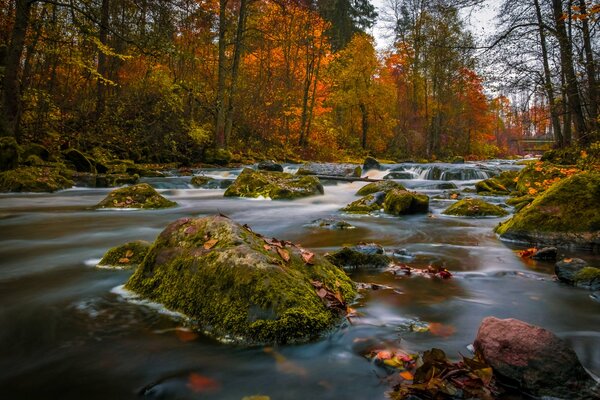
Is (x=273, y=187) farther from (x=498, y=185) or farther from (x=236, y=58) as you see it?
(x=236, y=58)

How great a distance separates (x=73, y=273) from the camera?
4086 millimetres

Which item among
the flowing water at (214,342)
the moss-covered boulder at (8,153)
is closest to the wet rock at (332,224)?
the flowing water at (214,342)

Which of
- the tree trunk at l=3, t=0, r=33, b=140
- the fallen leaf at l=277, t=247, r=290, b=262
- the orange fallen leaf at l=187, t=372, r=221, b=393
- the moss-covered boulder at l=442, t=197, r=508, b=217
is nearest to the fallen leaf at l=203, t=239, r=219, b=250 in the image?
the fallen leaf at l=277, t=247, r=290, b=262

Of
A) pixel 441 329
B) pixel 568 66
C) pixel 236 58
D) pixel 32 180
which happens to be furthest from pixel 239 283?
pixel 236 58

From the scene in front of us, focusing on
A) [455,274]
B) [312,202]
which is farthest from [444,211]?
[455,274]

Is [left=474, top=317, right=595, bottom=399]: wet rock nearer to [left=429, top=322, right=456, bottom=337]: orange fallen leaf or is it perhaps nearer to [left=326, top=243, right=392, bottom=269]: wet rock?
[left=429, top=322, right=456, bottom=337]: orange fallen leaf

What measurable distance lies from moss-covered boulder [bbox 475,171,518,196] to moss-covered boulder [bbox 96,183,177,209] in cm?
899

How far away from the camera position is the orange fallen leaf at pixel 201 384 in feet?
Answer: 6.71

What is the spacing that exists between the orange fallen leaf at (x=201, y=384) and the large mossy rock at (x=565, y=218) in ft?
16.8

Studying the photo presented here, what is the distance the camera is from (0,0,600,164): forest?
10289mm

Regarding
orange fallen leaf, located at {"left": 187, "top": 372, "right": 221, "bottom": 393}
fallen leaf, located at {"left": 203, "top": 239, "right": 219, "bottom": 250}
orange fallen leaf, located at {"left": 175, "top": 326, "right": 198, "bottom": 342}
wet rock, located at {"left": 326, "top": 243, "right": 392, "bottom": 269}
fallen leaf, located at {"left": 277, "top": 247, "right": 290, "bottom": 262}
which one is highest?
fallen leaf, located at {"left": 203, "top": 239, "right": 219, "bottom": 250}

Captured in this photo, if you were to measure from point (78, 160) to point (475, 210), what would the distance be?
13.0 metres

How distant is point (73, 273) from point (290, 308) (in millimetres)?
2700

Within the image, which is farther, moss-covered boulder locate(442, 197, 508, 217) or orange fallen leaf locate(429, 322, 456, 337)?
moss-covered boulder locate(442, 197, 508, 217)
